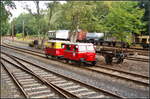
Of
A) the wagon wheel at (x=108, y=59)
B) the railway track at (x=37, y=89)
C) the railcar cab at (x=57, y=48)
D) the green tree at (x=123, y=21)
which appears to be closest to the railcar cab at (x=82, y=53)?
the wagon wheel at (x=108, y=59)

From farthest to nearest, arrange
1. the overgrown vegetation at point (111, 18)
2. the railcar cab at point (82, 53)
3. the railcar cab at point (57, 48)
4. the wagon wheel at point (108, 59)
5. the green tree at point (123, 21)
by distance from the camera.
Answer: the railcar cab at point (57, 48), the overgrown vegetation at point (111, 18), the green tree at point (123, 21), the wagon wheel at point (108, 59), the railcar cab at point (82, 53)

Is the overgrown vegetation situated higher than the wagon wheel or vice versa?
the overgrown vegetation

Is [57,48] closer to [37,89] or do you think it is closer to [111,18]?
[111,18]

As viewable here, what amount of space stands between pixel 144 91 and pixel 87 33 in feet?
112

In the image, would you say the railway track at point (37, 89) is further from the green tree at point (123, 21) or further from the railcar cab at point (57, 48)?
the green tree at point (123, 21)

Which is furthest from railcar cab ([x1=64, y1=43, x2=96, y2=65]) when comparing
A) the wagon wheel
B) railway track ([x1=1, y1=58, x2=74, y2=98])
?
railway track ([x1=1, y1=58, x2=74, y2=98])

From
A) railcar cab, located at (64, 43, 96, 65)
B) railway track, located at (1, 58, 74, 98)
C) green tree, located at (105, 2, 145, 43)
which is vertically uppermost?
green tree, located at (105, 2, 145, 43)

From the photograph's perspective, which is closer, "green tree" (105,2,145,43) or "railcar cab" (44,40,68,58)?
"green tree" (105,2,145,43)

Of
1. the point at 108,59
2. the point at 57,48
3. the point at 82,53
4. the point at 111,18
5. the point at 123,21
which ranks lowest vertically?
the point at 108,59

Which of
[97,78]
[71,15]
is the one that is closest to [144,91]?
[97,78]

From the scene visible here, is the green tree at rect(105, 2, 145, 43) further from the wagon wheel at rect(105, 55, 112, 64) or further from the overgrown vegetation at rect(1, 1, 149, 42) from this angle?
the wagon wheel at rect(105, 55, 112, 64)

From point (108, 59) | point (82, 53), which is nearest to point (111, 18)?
point (108, 59)

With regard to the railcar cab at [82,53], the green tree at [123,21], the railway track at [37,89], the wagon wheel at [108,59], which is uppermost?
the green tree at [123,21]

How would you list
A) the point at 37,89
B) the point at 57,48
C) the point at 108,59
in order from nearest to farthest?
the point at 37,89, the point at 108,59, the point at 57,48
